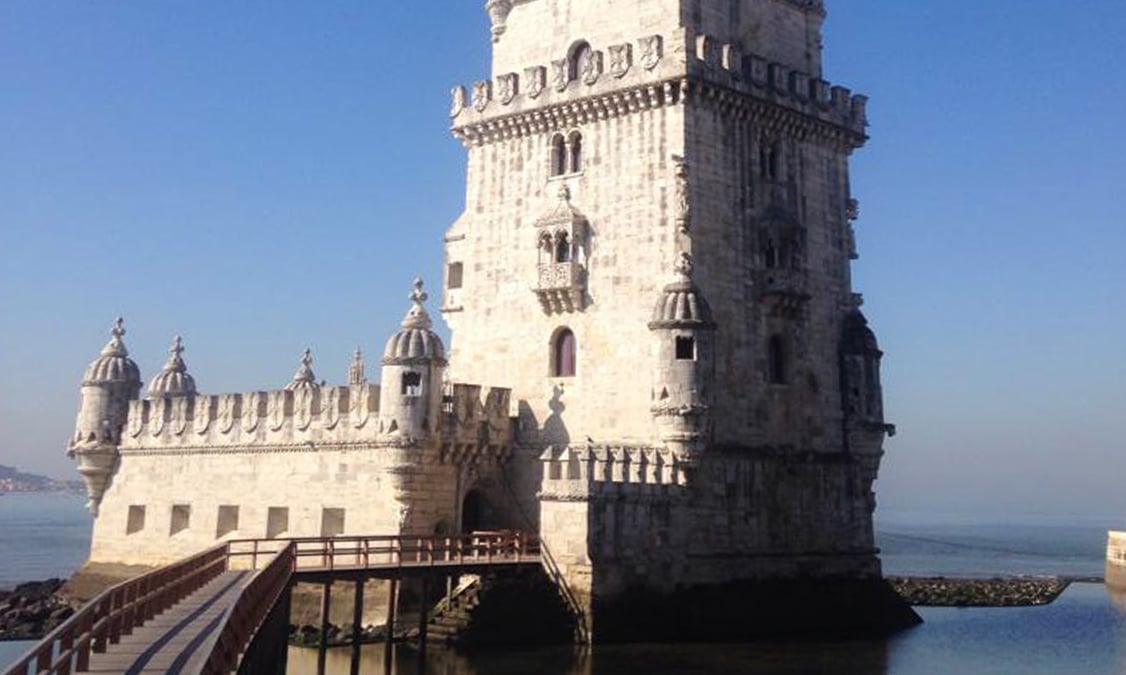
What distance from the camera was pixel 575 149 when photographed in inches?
1551

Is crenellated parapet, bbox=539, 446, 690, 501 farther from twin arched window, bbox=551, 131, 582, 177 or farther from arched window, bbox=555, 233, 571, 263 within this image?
twin arched window, bbox=551, 131, 582, 177

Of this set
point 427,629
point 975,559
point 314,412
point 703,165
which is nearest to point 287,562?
point 427,629

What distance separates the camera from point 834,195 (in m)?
42.0

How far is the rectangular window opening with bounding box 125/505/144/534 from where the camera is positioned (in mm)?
45906

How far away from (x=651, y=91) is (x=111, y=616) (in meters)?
25.4

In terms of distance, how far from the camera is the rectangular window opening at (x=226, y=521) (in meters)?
42.2

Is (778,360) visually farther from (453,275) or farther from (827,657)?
(453,275)

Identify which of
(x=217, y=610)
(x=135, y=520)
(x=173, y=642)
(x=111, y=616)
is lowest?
(x=173, y=642)

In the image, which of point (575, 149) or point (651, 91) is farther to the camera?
point (575, 149)

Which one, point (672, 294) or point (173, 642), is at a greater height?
point (672, 294)

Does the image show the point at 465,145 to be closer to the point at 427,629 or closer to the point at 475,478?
the point at 475,478

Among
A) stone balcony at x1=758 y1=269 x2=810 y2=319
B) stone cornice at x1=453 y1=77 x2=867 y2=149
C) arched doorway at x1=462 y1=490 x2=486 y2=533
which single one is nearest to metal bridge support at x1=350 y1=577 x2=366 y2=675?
arched doorway at x1=462 y1=490 x2=486 y2=533

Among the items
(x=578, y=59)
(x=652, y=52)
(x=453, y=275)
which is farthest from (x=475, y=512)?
(x=652, y=52)

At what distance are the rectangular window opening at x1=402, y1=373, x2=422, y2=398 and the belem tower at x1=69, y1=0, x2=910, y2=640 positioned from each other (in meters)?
0.07
